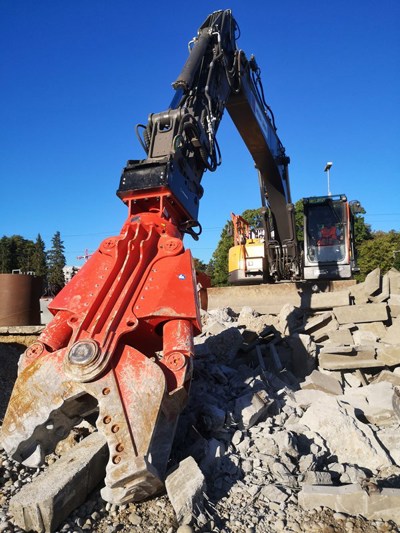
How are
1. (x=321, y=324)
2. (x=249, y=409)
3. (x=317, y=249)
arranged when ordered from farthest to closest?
(x=317, y=249) < (x=321, y=324) < (x=249, y=409)

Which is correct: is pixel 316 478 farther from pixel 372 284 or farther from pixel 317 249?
pixel 317 249

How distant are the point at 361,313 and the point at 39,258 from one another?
6159 centimetres

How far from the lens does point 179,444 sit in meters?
3.56

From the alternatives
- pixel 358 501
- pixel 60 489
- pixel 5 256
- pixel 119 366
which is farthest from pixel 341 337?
pixel 5 256

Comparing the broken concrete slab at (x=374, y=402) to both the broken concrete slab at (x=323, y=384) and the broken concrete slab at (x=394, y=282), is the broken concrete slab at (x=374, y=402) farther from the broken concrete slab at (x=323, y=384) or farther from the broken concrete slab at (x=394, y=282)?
the broken concrete slab at (x=394, y=282)

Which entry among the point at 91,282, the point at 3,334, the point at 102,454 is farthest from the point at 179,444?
the point at 3,334

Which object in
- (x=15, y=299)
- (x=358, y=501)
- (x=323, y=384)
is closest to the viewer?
(x=358, y=501)

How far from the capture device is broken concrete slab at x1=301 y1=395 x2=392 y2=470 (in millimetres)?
3941

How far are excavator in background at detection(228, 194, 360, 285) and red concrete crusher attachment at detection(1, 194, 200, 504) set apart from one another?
272 inches

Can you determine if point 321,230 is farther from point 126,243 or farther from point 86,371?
point 86,371

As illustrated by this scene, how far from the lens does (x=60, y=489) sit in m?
2.65

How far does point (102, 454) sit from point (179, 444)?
706mm

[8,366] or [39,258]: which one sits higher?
[39,258]

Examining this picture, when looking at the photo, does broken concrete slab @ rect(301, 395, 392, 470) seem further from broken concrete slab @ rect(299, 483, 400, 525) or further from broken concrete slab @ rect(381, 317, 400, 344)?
broken concrete slab @ rect(381, 317, 400, 344)
